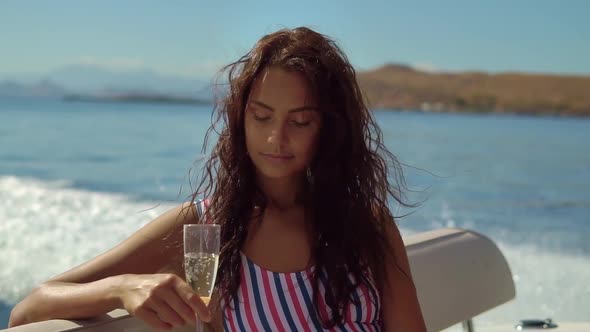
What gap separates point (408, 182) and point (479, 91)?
970 centimetres

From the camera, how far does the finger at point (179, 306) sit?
1257 mm

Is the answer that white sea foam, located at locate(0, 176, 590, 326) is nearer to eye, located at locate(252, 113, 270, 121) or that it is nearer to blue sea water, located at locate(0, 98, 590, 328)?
blue sea water, located at locate(0, 98, 590, 328)

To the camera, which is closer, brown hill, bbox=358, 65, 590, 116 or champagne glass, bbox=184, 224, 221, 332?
champagne glass, bbox=184, 224, 221, 332

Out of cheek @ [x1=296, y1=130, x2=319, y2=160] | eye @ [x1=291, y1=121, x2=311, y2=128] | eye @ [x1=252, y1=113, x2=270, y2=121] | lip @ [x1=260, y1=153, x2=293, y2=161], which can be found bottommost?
lip @ [x1=260, y1=153, x2=293, y2=161]

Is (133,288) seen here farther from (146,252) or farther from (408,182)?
(408,182)

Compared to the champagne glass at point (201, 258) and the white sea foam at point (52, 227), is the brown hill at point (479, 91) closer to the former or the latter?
the white sea foam at point (52, 227)

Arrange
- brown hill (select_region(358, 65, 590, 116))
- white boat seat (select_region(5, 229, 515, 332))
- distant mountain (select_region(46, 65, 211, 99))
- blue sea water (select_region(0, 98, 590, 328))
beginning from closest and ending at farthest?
white boat seat (select_region(5, 229, 515, 332)), blue sea water (select_region(0, 98, 590, 328)), brown hill (select_region(358, 65, 590, 116)), distant mountain (select_region(46, 65, 211, 99))

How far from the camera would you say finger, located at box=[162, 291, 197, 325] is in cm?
126

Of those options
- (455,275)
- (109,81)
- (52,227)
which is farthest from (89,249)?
(109,81)

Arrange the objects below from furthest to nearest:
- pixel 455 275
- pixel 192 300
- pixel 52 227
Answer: pixel 52 227
pixel 455 275
pixel 192 300

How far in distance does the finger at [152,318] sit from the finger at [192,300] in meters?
0.05

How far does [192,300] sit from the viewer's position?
1.25 meters

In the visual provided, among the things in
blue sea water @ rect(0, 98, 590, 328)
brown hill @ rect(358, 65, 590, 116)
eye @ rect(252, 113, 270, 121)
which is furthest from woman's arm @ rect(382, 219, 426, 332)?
brown hill @ rect(358, 65, 590, 116)

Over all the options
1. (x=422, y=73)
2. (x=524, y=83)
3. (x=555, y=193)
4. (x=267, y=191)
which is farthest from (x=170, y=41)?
(x=267, y=191)
